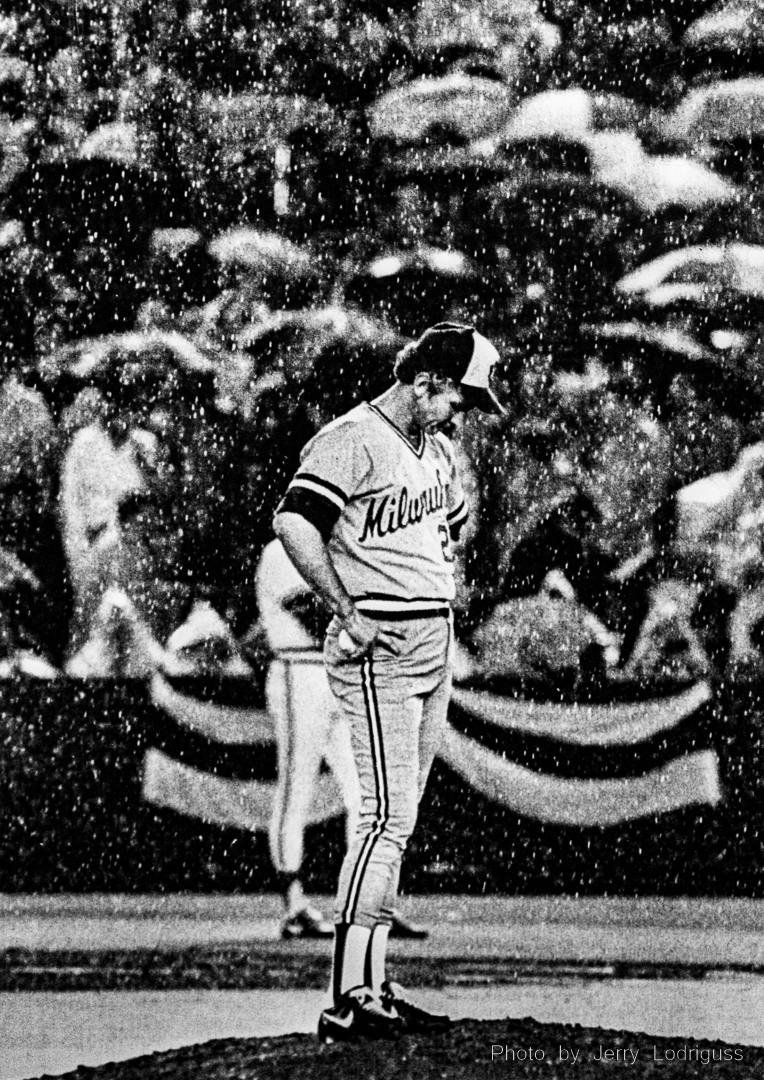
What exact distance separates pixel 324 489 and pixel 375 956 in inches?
38.1

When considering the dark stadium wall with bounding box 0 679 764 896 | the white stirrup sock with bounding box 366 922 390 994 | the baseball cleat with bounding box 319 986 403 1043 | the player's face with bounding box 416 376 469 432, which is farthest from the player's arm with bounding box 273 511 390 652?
the dark stadium wall with bounding box 0 679 764 896

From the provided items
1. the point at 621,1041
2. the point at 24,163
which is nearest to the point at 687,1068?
the point at 621,1041

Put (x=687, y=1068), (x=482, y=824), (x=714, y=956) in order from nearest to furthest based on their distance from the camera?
1. (x=687, y=1068)
2. (x=714, y=956)
3. (x=482, y=824)

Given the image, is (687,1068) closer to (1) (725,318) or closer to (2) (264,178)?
(1) (725,318)

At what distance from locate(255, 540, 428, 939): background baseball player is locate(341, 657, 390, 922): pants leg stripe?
146cm

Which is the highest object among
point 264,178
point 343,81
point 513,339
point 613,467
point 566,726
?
point 343,81

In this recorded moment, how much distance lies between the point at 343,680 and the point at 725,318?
2470 mm

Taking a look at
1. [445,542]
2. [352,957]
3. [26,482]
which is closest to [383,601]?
[445,542]

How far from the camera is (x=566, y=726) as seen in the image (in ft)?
15.8

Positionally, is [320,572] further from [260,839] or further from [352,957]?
[260,839]

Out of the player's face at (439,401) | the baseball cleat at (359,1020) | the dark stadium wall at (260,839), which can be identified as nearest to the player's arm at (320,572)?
the player's face at (439,401)

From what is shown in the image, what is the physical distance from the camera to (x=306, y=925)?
14.3 ft

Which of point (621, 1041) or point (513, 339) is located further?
point (513, 339)

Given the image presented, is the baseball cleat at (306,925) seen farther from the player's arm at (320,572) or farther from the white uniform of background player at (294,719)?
the player's arm at (320,572)
